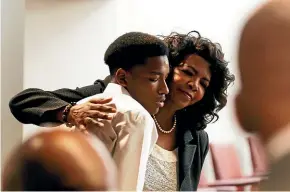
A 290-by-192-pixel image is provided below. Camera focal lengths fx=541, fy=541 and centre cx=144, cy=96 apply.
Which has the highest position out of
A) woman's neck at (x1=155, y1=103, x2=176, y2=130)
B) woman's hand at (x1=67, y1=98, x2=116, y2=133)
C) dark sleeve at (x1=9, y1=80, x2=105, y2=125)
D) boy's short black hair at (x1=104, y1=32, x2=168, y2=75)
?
boy's short black hair at (x1=104, y1=32, x2=168, y2=75)

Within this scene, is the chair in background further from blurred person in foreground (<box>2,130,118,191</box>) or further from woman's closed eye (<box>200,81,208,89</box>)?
blurred person in foreground (<box>2,130,118,191</box>)

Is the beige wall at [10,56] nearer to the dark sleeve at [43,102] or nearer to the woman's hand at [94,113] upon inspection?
the dark sleeve at [43,102]

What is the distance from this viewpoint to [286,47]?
0.39 metres

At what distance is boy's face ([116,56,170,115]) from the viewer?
2.69ft

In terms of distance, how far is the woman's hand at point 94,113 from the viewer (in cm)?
70

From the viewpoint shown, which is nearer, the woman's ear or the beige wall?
the woman's ear

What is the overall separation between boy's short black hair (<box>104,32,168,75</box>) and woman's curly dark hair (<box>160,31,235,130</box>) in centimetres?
17

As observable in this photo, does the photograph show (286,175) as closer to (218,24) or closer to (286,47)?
(286,47)

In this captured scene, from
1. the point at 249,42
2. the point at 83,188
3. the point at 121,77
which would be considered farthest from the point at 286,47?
the point at 121,77

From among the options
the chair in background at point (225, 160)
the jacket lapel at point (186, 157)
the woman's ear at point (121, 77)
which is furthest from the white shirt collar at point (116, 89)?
the chair in background at point (225, 160)

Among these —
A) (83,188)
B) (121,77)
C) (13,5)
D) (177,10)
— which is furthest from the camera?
(177,10)

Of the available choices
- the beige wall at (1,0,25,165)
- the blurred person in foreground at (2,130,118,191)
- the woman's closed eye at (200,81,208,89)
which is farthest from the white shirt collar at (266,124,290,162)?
the beige wall at (1,0,25,165)

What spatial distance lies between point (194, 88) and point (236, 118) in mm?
613

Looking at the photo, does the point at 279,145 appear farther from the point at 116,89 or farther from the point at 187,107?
the point at 187,107
